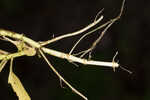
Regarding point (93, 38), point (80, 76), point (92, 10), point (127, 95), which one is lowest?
point (127, 95)

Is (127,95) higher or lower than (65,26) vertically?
lower

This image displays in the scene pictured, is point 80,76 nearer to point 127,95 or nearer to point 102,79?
point 102,79

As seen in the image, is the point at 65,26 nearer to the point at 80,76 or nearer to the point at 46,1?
the point at 46,1

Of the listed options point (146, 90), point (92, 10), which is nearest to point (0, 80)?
point (92, 10)

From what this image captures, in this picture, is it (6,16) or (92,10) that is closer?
(6,16)

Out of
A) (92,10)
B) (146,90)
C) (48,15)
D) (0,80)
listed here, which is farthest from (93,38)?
(0,80)

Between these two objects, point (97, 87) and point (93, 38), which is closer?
point (97, 87)
